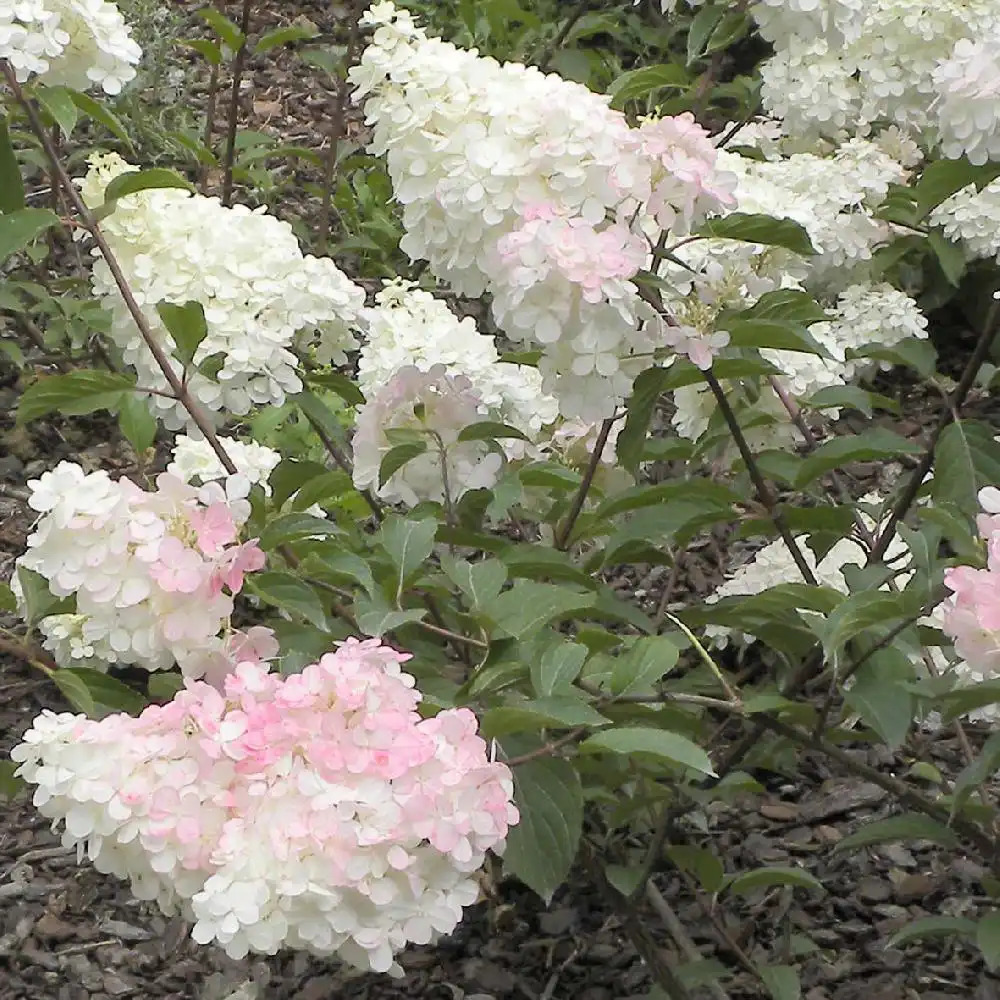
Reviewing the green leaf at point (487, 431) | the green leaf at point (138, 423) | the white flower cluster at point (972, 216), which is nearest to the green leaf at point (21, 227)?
the green leaf at point (138, 423)

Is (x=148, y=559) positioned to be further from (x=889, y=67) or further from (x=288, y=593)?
(x=889, y=67)

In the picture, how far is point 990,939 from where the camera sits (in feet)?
4.78

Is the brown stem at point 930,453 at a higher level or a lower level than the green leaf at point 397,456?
higher

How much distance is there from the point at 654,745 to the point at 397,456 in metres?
0.49

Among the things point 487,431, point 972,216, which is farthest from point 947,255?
point 487,431

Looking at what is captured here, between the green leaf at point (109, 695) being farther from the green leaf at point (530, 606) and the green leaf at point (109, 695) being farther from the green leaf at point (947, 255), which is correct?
the green leaf at point (947, 255)

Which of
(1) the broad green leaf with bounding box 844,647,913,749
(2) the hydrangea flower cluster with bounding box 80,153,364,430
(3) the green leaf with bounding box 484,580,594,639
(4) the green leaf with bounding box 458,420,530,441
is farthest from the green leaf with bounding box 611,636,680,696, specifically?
(2) the hydrangea flower cluster with bounding box 80,153,364,430

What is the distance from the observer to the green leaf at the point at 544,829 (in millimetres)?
1250

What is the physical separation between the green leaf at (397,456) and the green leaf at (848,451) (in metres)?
0.41

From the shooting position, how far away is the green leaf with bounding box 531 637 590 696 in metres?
1.19

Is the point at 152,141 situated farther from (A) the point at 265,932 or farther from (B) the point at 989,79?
(A) the point at 265,932

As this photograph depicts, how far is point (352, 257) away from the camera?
147 inches

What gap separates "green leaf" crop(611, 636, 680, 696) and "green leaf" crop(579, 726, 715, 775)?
0.13 m

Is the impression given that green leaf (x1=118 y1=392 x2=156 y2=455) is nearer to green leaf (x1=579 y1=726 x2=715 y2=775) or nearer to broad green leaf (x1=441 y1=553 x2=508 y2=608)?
broad green leaf (x1=441 y1=553 x2=508 y2=608)
